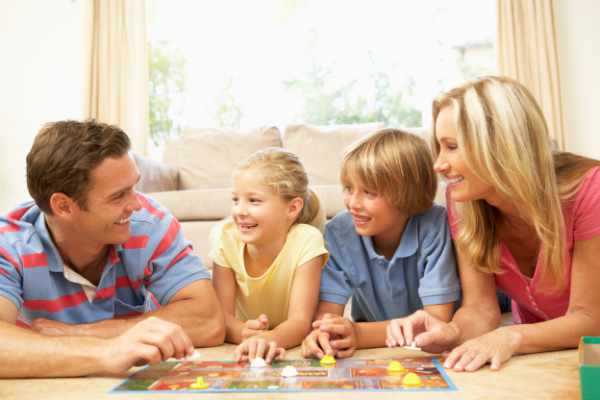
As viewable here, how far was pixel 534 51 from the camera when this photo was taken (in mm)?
4641

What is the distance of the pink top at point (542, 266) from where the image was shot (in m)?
1.27

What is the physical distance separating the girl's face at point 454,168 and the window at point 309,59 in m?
3.62

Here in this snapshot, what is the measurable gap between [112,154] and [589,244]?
43.1 inches

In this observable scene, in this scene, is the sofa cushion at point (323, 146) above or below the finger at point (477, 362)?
above

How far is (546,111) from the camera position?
4605mm

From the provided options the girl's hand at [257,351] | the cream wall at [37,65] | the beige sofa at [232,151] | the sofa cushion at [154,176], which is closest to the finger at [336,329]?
the girl's hand at [257,351]

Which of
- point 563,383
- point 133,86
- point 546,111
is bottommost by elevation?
point 563,383

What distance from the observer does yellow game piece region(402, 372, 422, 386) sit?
99cm

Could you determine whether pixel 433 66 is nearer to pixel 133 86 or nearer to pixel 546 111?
pixel 546 111

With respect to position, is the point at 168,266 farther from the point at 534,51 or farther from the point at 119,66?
the point at 534,51

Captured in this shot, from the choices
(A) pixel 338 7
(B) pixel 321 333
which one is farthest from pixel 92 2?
(B) pixel 321 333

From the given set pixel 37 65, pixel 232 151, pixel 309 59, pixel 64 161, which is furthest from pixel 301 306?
pixel 37 65

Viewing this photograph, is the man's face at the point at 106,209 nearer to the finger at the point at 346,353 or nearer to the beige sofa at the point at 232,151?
the finger at the point at 346,353

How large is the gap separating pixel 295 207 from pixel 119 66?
12.1ft
